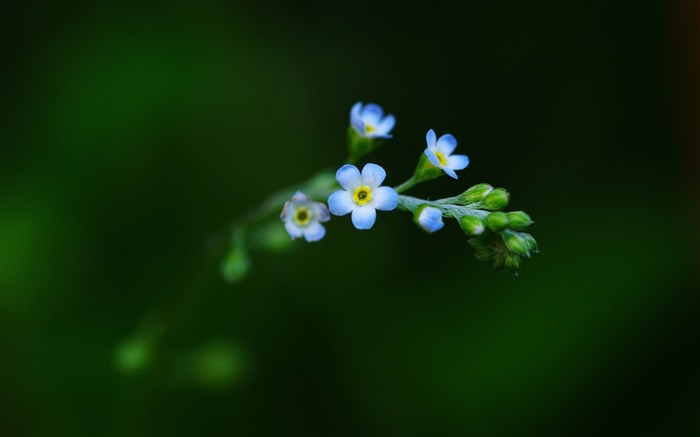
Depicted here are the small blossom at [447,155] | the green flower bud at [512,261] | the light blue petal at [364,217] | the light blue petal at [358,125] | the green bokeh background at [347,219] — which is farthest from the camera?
the green bokeh background at [347,219]

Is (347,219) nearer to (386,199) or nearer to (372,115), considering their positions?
(372,115)

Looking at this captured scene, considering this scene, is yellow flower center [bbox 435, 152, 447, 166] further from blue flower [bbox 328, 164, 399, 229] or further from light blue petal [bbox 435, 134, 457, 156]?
blue flower [bbox 328, 164, 399, 229]

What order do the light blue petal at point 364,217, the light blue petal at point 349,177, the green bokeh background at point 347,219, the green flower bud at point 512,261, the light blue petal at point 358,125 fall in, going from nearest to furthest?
1. the light blue petal at point 364,217
2. the light blue petal at point 349,177
3. the green flower bud at point 512,261
4. the light blue petal at point 358,125
5. the green bokeh background at point 347,219

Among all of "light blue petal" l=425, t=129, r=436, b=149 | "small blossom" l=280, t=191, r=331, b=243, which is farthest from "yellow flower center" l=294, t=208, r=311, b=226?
"light blue petal" l=425, t=129, r=436, b=149

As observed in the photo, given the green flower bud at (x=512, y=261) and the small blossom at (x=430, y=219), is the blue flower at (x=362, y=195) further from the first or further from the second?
the green flower bud at (x=512, y=261)

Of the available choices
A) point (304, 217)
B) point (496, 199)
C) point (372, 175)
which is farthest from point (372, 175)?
point (496, 199)

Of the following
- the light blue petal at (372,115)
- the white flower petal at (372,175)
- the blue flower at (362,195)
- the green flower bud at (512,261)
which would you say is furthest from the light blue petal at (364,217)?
the light blue petal at (372,115)

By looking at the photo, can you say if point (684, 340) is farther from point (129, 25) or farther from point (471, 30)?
point (129, 25)
